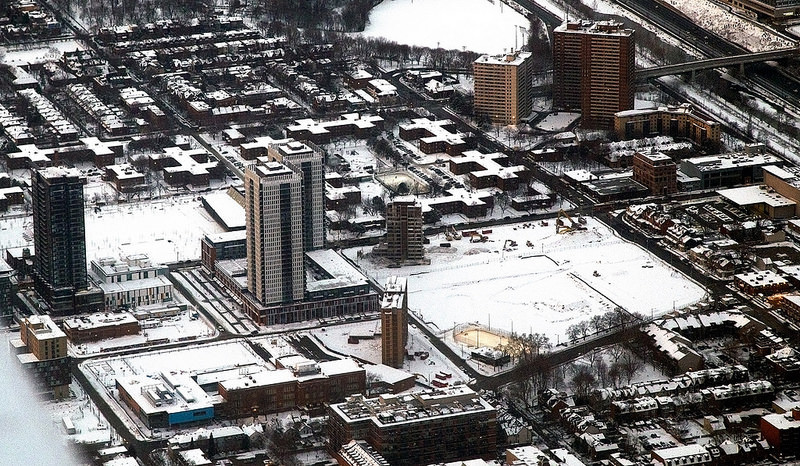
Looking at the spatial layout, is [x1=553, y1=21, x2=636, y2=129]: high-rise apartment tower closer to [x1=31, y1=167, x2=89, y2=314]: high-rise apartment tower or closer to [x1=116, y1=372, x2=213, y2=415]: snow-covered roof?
[x1=31, y1=167, x2=89, y2=314]: high-rise apartment tower

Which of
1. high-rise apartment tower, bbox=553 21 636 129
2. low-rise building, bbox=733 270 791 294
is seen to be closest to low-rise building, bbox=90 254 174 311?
low-rise building, bbox=733 270 791 294

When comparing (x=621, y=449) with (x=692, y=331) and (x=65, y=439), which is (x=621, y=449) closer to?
(x=692, y=331)

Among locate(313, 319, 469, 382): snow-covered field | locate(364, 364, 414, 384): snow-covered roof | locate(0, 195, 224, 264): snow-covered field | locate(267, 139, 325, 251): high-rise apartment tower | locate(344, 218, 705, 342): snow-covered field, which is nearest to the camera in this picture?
locate(364, 364, 414, 384): snow-covered roof

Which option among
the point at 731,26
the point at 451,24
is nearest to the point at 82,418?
the point at 451,24

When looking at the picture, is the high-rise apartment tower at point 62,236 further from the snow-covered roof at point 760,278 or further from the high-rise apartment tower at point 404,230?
the snow-covered roof at point 760,278

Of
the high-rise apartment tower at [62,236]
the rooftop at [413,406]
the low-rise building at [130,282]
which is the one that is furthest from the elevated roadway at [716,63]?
the rooftop at [413,406]

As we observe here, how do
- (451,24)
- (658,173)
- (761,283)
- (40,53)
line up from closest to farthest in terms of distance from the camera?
1. (761,283)
2. (658,173)
3. (40,53)
4. (451,24)

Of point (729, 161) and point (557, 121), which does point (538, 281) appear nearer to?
point (729, 161)
